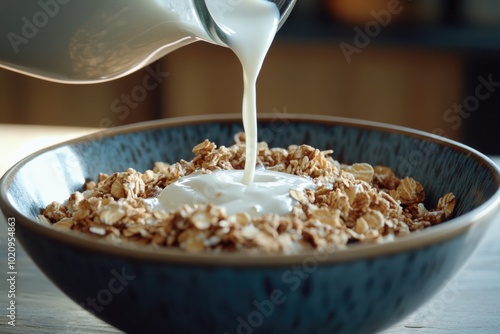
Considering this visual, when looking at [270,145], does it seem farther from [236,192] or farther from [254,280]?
[254,280]

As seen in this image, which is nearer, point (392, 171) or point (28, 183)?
point (28, 183)

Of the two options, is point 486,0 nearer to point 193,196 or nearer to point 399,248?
point 193,196

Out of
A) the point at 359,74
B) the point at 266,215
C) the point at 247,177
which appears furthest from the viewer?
the point at 359,74

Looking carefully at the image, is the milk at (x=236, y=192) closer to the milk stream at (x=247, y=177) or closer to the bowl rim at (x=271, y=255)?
the milk stream at (x=247, y=177)

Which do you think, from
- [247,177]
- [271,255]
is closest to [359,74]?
[247,177]

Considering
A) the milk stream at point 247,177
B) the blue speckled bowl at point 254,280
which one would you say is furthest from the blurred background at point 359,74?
the blue speckled bowl at point 254,280

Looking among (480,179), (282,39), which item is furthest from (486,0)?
(480,179)
